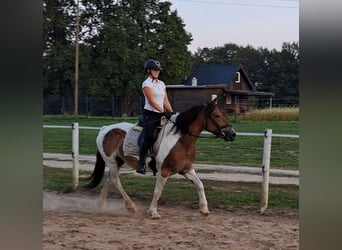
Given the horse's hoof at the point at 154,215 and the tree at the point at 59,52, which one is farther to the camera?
the horse's hoof at the point at 154,215

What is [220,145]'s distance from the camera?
395 cm

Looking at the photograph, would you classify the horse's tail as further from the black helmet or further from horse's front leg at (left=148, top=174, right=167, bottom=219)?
the black helmet

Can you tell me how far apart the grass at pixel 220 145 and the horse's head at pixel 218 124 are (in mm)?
94

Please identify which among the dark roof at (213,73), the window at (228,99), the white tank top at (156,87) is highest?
the dark roof at (213,73)

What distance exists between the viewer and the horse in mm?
2883

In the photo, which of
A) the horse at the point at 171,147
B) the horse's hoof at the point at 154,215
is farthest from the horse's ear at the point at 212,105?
the horse's hoof at the point at 154,215

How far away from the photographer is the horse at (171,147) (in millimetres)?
2883

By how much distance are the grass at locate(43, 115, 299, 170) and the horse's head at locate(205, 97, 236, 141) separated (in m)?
0.09

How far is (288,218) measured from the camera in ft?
9.93

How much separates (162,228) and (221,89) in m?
1.02

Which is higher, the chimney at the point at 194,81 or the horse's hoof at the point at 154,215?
the chimney at the point at 194,81

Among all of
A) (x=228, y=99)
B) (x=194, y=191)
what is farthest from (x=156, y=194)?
(x=228, y=99)

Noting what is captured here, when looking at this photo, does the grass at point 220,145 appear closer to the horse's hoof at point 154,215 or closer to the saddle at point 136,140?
the saddle at point 136,140
